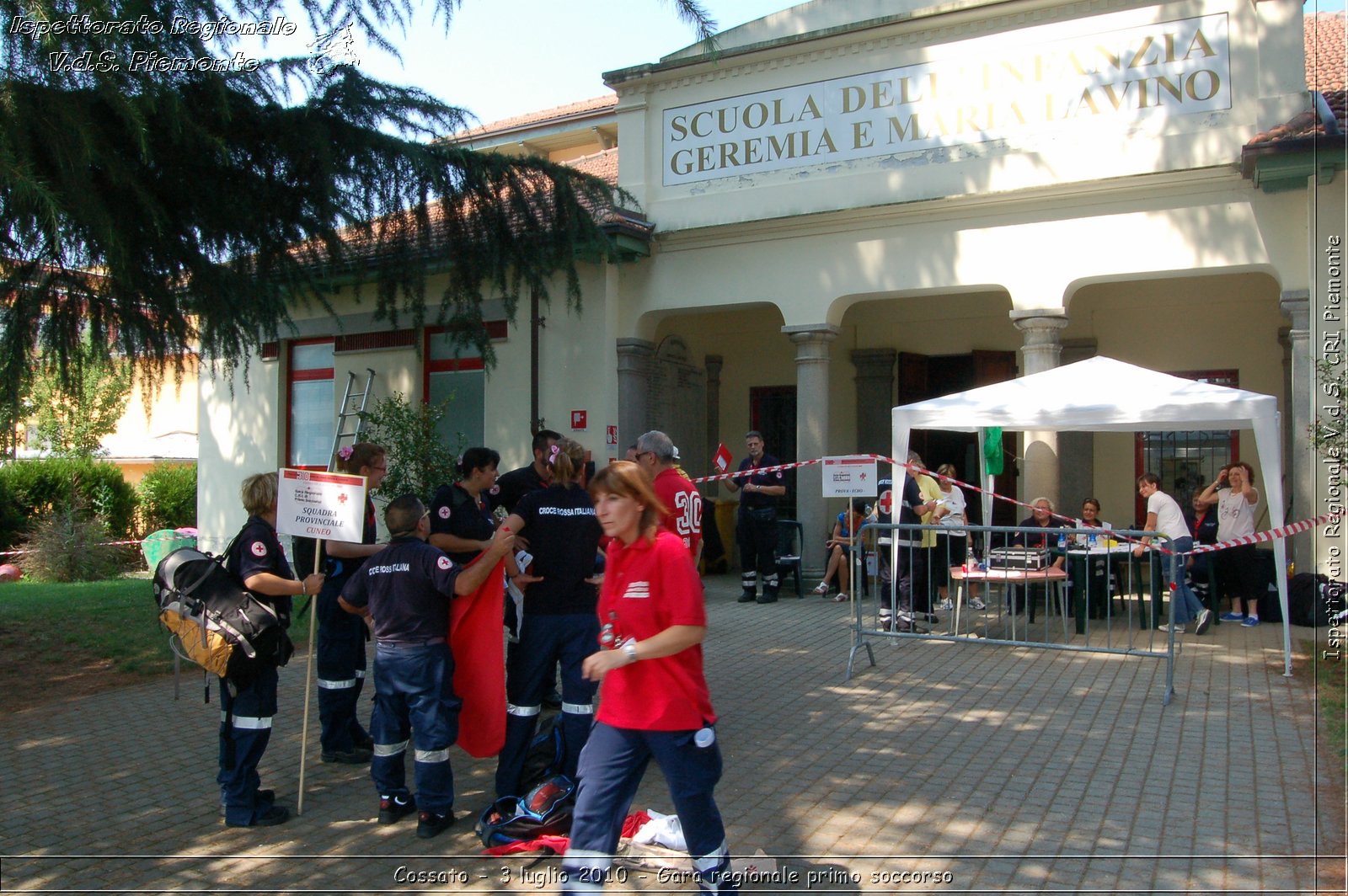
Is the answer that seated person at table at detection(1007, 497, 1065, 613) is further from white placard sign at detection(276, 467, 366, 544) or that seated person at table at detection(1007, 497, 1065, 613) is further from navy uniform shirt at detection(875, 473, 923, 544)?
white placard sign at detection(276, 467, 366, 544)

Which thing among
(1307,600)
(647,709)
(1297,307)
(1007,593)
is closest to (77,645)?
(647,709)

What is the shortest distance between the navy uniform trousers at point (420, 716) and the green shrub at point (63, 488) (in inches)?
922

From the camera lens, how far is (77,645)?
31.9 ft

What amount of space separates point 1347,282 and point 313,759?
31.1ft

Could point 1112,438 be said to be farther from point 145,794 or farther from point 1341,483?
point 145,794

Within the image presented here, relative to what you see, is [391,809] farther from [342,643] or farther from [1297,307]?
[1297,307]

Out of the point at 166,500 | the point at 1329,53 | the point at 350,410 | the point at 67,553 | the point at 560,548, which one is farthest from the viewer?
the point at 166,500

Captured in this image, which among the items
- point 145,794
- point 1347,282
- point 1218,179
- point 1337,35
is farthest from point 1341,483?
point 1337,35

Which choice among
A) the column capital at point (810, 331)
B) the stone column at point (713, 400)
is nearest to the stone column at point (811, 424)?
the column capital at point (810, 331)

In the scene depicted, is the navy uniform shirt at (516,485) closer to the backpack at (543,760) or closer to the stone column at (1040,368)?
the backpack at (543,760)

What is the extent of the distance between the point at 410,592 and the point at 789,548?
9688 millimetres

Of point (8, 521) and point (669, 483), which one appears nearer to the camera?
point (669, 483)

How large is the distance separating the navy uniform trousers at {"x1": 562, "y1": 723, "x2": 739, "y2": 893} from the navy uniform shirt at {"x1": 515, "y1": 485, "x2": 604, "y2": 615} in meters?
1.47

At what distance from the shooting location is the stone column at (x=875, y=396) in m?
15.9
